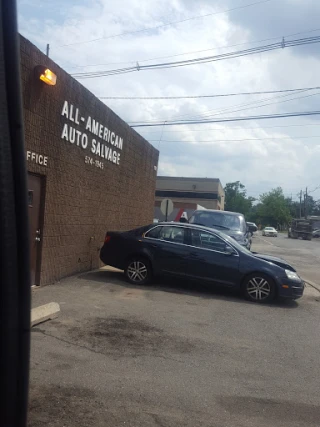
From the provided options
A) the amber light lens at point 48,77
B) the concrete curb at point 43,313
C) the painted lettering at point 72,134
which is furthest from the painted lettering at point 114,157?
the concrete curb at point 43,313

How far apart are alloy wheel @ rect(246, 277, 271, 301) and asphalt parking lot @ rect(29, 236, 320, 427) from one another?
393 millimetres

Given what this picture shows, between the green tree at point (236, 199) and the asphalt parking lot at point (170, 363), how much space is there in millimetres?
101628

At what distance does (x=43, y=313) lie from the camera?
6.88 metres

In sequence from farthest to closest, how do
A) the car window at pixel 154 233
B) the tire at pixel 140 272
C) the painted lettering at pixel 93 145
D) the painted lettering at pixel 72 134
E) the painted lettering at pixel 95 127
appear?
the painted lettering at pixel 93 145
the painted lettering at pixel 95 127
the car window at pixel 154 233
the tire at pixel 140 272
the painted lettering at pixel 72 134

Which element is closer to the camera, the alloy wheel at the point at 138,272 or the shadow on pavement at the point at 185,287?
the shadow on pavement at the point at 185,287

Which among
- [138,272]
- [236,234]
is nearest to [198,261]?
[138,272]

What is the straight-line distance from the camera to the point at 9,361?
1596 millimetres

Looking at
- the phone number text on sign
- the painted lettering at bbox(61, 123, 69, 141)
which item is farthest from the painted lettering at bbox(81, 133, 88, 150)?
the painted lettering at bbox(61, 123, 69, 141)

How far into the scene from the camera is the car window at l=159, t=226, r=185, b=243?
10648mm

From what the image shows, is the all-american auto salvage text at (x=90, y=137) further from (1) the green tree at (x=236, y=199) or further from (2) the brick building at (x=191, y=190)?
(1) the green tree at (x=236, y=199)

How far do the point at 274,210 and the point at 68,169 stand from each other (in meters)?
115

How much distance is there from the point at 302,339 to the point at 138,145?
32.0ft

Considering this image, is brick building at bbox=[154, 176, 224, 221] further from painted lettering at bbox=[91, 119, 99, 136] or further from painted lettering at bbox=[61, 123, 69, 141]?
painted lettering at bbox=[61, 123, 69, 141]

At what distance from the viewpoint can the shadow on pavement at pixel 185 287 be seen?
396 inches
